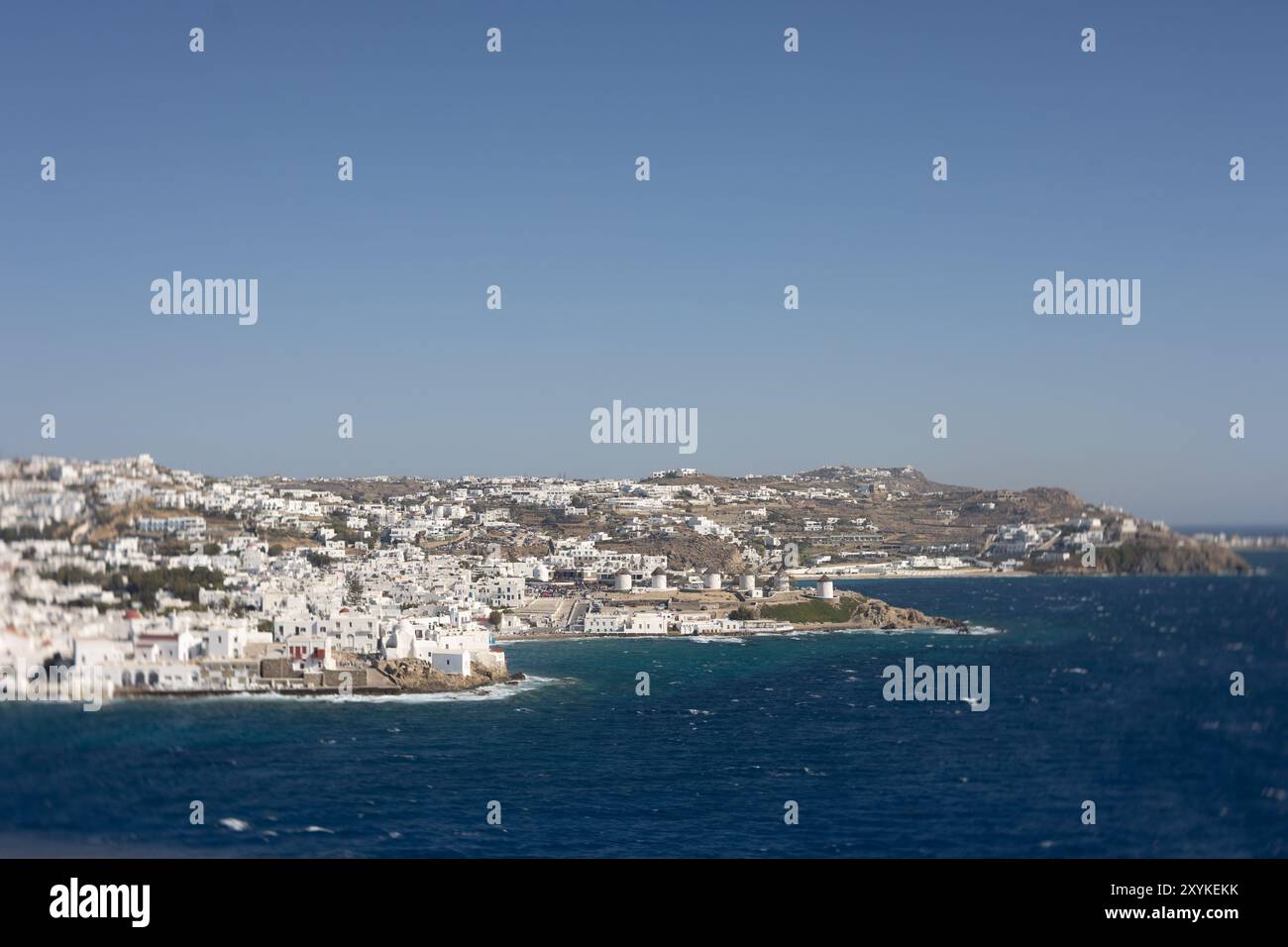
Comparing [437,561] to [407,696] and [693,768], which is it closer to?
[407,696]

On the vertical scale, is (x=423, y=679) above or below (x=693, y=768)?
above

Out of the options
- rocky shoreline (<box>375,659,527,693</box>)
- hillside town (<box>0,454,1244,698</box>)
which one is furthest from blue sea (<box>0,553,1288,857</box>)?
hillside town (<box>0,454,1244,698</box>)

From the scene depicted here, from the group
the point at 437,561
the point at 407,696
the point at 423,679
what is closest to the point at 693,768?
the point at 407,696

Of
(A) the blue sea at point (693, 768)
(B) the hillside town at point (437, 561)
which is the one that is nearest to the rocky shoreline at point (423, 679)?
(B) the hillside town at point (437, 561)
